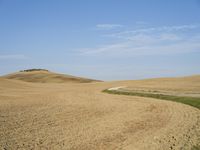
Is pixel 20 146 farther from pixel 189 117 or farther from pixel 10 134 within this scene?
pixel 189 117

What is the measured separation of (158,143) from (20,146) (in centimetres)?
525

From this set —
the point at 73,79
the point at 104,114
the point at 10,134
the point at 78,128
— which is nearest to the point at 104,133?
the point at 78,128

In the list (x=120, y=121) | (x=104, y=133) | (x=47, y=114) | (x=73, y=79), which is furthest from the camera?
(x=73, y=79)

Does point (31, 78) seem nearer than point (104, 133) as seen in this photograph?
No

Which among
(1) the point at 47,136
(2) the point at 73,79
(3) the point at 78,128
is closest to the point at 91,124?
(3) the point at 78,128

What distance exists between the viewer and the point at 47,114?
18.9m

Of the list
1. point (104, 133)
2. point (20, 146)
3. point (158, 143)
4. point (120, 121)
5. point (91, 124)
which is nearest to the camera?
point (20, 146)

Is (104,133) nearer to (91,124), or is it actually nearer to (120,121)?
(91,124)

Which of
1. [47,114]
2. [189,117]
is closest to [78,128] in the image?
[47,114]

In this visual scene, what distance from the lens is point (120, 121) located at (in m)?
17.1

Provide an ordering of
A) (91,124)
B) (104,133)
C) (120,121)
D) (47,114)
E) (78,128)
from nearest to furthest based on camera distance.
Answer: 1. (104,133)
2. (78,128)
3. (91,124)
4. (120,121)
5. (47,114)

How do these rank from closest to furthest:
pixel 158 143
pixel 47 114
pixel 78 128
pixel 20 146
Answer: pixel 20 146
pixel 158 143
pixel 78 128
pixel 47 114

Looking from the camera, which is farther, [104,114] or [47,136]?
[104,114]

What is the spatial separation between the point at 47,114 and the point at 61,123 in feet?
10.4
